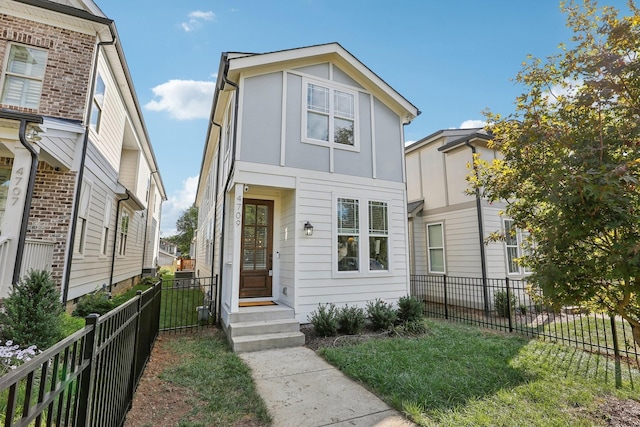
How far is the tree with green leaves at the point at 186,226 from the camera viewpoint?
3778 centimetres

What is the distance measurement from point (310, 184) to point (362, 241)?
6.13ft

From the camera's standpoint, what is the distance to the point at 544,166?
3490mm

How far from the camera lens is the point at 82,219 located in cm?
754

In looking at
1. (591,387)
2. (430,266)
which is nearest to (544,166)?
(591,387)

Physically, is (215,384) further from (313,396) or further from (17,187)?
(17,187)

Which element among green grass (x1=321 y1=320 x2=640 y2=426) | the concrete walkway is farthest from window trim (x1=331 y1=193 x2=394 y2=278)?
the concrete walkway

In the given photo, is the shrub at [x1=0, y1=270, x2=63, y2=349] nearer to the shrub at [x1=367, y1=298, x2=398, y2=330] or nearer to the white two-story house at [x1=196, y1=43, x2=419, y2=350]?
the white two-story house at [x1=196, y1=43, x2=419, y2=350]

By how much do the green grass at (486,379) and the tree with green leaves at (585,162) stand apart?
1.17 meters

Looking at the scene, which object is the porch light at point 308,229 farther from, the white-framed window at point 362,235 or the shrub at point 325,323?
the shrub at point 325,323

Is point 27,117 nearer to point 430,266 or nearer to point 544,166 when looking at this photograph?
point 544,166

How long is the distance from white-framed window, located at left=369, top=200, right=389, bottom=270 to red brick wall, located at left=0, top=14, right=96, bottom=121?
23.2 feet

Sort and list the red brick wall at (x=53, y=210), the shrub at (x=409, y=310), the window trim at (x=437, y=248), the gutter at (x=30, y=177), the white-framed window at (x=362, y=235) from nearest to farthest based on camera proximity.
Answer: the gutter at (x=30, y=177) → the red brick wall at (x=53, y=210) → the shrub at (x=409, y=310) → the white-framed window at (x=362, y=235) → the window trim at (x=437, y=248)

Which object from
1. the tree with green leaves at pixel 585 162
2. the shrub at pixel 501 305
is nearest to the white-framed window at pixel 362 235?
the shrub at pixel 501 305

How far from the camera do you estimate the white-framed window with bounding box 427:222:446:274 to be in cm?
1095
